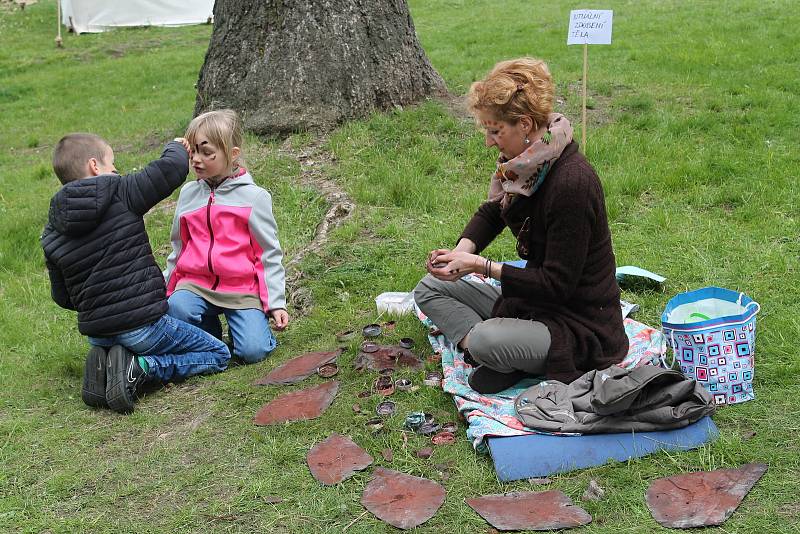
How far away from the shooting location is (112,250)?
12.6 ft

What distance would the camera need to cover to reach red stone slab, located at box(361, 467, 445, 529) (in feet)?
9.48

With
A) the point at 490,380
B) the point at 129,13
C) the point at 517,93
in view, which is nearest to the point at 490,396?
the point at 490,380

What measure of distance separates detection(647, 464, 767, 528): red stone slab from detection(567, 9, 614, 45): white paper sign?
3330mm

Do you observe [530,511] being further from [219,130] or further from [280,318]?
[219,130]

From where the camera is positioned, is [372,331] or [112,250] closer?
[112,250]

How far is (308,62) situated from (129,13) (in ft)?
44.3

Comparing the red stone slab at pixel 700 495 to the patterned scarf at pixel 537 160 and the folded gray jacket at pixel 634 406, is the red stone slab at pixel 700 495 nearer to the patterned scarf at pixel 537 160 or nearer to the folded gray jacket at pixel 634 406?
the folded gray jacket at pixel 634 406

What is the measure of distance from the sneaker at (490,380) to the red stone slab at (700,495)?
826 millimetres

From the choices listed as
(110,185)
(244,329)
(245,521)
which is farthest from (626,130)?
(245,521)

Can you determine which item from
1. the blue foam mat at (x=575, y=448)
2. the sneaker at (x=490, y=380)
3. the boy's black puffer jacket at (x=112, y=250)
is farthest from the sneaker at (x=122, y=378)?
the blue foam mat at (x=575, y=448)

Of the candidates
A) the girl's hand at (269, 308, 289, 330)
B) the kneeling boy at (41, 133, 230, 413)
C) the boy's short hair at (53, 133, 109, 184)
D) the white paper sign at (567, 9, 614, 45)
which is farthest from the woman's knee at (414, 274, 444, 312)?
the white paper sign at (567, 9, 614, 45)

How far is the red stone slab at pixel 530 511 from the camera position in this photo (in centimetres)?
278

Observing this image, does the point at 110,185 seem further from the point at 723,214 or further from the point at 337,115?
the point at 723,214

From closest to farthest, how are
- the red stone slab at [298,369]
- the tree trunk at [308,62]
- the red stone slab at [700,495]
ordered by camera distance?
the red stone slab at [700,495]
the red stone slab at [298,369]
the tree trunk at [308,62]
